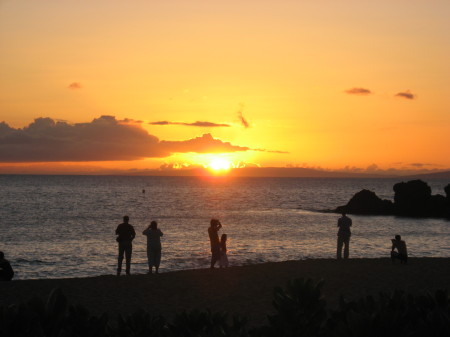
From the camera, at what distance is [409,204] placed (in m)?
76.5

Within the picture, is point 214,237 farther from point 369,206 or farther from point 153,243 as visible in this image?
point 369,206

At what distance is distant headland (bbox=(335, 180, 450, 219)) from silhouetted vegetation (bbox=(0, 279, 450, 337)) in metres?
72.3

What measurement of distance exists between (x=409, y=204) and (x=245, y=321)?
7536 centimetres

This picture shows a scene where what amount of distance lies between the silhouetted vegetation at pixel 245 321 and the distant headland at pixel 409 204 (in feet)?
237

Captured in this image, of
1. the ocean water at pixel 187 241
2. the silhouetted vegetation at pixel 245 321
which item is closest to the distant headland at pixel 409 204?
the ocean water at pixel 187 241

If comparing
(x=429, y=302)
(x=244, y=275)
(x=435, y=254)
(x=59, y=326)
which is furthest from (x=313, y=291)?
(x=435, y=254)

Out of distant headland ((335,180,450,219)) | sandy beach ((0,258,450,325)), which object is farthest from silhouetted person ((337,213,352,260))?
distant headland ((335,180,450,219))

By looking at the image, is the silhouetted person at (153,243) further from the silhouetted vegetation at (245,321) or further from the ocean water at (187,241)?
the silhouetted vegetation at (245,321)

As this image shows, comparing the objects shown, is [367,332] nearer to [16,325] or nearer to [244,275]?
[16,325]

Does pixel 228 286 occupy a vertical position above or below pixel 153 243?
below

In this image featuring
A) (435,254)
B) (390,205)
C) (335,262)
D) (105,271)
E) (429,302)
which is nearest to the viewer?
(429,302)

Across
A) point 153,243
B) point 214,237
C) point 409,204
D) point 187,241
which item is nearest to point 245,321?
point 153,243

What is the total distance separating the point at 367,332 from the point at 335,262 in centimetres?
1696

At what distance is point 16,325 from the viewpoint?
14.5ft
